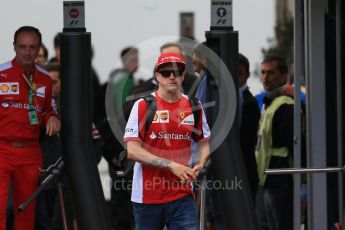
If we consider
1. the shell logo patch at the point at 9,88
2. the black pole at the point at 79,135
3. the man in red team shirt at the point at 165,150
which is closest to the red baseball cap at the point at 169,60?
the man in red team shirt at the point at 165,150

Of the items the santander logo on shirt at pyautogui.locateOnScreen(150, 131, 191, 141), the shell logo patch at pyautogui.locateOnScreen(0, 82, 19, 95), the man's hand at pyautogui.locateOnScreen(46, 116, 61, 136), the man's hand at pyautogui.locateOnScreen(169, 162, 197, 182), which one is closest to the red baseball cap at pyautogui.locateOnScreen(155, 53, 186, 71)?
the santander logo on shirt at pyautogui.locateOnScreen(150, 131, 191, 141)

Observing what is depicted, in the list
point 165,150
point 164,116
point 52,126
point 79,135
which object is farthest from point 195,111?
point 52,126

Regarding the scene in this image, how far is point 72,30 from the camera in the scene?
900 cm

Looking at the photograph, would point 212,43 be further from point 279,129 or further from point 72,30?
point 279,129

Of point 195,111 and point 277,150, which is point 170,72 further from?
point 277,150

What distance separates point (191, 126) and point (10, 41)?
8.93 ft

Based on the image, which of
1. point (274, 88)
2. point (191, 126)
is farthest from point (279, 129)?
point (191, 126)

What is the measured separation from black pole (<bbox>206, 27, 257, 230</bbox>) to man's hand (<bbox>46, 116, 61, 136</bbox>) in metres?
1.13

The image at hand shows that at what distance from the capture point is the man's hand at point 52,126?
9.10 m

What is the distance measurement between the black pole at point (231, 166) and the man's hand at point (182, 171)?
0.95 m

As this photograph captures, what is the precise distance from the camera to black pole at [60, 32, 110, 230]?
8.99 meters

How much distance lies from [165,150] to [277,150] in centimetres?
310

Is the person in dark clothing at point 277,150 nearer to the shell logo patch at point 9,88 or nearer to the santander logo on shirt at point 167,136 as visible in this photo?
the shell logo patch at point 9,88

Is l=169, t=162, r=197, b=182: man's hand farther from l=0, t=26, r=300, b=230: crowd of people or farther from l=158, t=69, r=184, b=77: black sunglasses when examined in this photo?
l=158, t=69, r=184, b=77: black sunglasses
